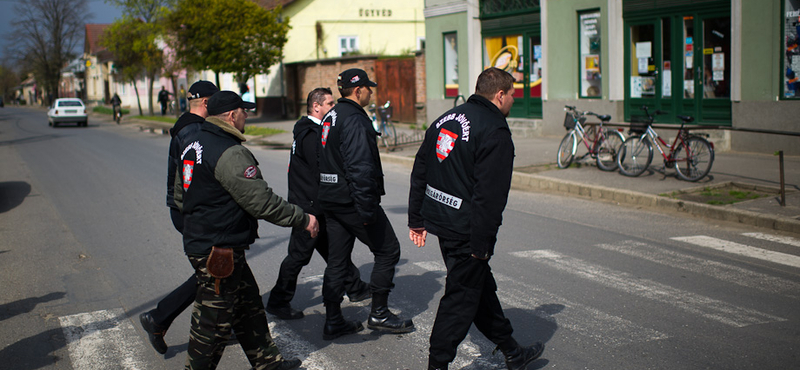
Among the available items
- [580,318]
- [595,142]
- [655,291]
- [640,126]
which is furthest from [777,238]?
[595,142]

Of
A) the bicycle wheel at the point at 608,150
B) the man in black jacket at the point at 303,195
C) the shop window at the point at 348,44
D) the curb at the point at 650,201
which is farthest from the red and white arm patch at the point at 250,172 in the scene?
the shop window at the point at 348,44

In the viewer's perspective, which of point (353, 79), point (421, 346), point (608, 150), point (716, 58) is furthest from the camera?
point (716, 58)

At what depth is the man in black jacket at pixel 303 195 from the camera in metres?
5.13

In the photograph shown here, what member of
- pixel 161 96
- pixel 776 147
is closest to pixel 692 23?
pixel 776 147

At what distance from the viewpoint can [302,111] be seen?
32406 mm

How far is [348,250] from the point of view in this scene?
5.00 m

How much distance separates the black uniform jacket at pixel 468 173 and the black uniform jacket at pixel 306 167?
1.25 m

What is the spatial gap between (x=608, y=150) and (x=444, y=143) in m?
8.97

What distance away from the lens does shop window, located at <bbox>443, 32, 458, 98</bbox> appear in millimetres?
22141

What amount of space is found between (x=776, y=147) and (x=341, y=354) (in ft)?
37.8

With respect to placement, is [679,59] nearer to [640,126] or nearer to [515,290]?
[640,126]

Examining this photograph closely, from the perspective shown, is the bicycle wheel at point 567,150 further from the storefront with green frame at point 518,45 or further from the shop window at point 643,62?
the storefront with green frame at point 518,45

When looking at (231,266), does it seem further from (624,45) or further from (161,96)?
(161,96)

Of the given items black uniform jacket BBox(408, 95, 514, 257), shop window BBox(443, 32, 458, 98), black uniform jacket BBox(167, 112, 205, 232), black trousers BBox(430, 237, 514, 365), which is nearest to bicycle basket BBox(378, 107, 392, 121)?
shop window BBox(443, 32, 458, 98)
